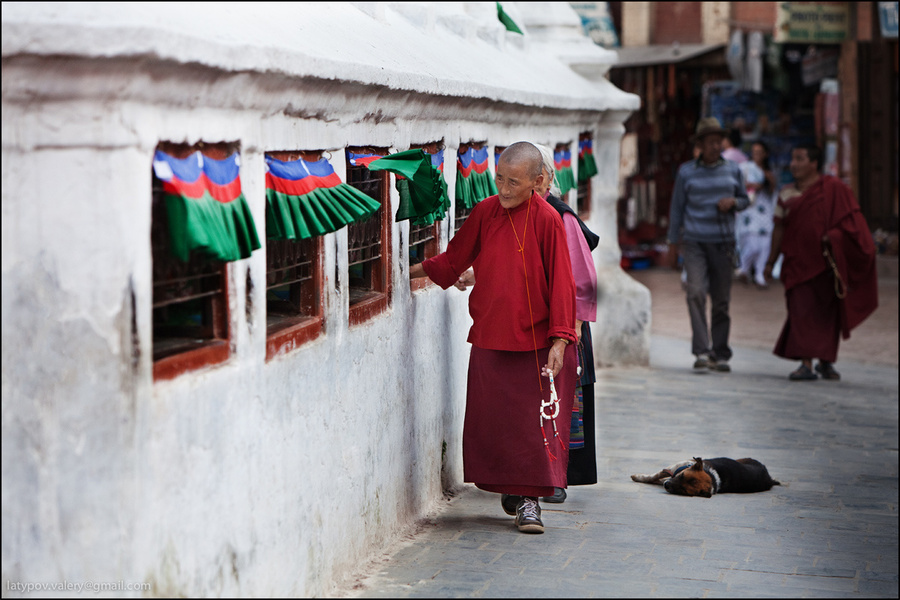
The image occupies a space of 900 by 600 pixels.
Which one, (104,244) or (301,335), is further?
(301,335)

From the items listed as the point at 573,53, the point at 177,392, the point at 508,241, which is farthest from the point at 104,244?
the point at 573,53

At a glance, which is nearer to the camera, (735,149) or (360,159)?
(360,159)

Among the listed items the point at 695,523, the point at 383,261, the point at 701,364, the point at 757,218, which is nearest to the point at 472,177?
the point at 383,261

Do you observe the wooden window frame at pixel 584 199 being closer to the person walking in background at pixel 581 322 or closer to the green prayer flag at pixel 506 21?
the green prayer flag at pixel 506 21

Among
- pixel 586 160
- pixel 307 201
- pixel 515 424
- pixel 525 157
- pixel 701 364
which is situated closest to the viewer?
pixel 307 201

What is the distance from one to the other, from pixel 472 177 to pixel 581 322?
123cm

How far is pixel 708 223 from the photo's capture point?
9.80 m

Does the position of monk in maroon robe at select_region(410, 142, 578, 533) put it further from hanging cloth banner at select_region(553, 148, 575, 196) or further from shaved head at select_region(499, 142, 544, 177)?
hanging cloth banner at select_region(553, 148, 575, 196)

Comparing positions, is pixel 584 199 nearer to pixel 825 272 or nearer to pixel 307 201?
pixel 825 272

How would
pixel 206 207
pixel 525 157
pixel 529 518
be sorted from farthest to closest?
pixel 529 518, pixel 525 157, pixel 206 207

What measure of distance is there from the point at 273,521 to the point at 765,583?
6.53ft

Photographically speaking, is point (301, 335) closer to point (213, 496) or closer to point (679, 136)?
point (213, 496)

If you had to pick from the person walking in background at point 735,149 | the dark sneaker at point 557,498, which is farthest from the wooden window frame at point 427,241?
the person walking in background at point 735,149

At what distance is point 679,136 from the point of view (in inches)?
715
